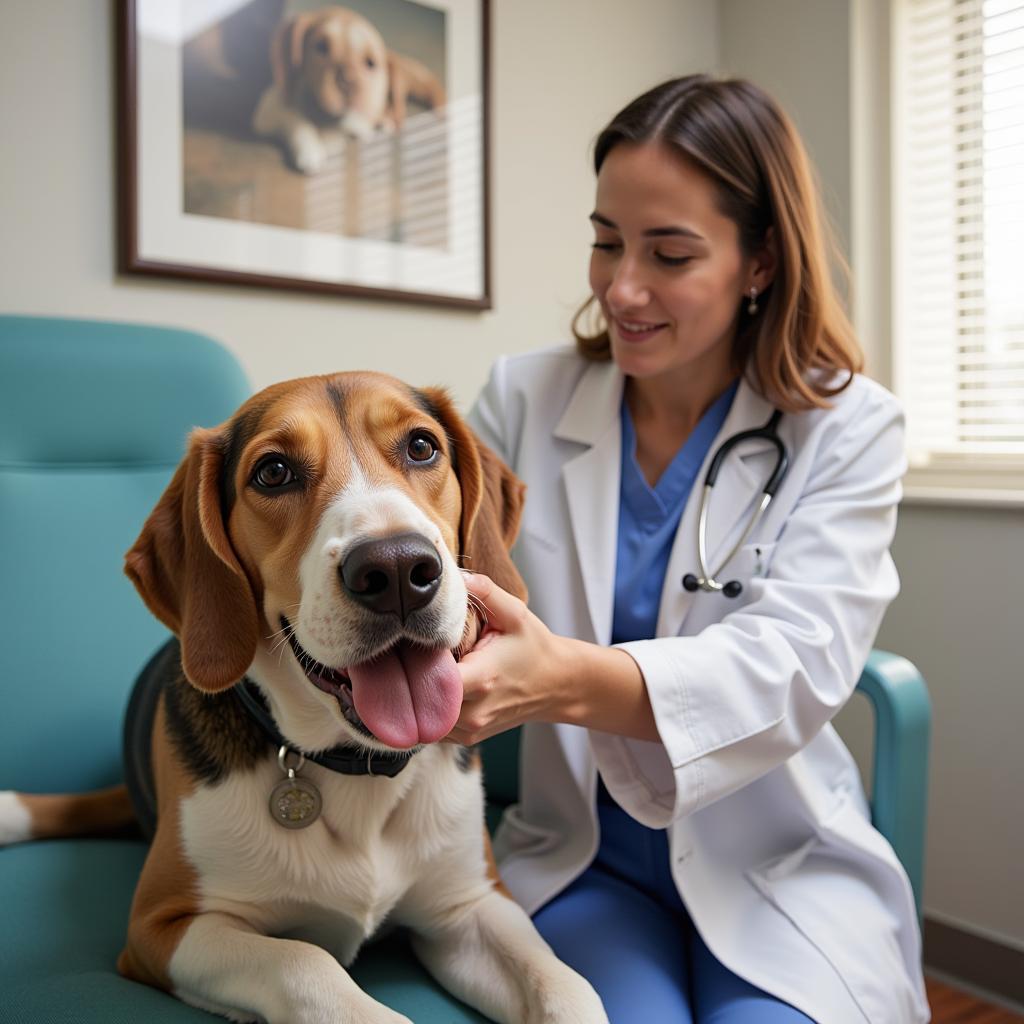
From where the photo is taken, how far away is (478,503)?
1.32 m

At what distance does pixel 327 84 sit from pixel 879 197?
160cm

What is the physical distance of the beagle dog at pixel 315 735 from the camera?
1044 mm

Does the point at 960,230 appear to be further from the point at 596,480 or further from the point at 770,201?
the point at 596,480

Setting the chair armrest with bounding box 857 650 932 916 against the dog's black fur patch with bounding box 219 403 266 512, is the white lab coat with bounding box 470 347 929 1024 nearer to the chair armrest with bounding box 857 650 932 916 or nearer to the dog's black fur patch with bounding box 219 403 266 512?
the chair armrest with bounding box 857 650 932 916

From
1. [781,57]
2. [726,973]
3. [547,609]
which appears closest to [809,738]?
[726,973]

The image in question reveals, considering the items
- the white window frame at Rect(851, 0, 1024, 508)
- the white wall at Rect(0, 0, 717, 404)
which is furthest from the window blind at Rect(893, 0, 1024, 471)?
the white wall at Rect(0, 0, 717, 404)

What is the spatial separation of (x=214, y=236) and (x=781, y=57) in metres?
1.87

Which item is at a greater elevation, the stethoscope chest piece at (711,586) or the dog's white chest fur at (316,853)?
the stethoscope chest piece at (711,586)

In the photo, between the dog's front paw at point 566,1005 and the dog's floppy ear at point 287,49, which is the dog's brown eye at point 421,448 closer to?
the dog's front paw at point 566,1005

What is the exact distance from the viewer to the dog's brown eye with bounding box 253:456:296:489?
117cm

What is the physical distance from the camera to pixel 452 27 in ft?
8.38

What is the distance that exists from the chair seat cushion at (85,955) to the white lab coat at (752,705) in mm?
329

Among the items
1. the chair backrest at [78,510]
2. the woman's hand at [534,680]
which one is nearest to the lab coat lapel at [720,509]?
the woman's hand at [534,680]

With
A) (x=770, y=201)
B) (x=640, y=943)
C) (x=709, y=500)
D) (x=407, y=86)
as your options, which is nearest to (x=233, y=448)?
(x=709, y=500)
